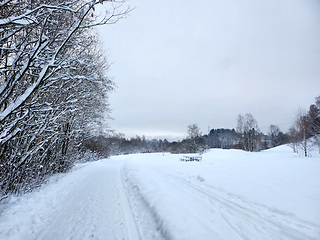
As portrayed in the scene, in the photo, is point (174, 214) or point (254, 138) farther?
point (254, 138)

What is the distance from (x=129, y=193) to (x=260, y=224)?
4587mm

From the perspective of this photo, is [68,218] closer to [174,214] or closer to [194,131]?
[174,214]

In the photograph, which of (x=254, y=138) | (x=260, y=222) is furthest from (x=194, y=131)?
(x=260, y=222)

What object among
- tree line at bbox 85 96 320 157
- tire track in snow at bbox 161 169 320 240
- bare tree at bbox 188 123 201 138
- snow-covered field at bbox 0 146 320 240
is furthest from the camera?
bare tree at bbox 188 123 201 138

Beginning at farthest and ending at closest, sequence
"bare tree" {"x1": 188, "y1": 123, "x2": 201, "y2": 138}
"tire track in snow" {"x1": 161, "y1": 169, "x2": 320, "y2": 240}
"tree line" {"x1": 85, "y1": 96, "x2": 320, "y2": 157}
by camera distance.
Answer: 1. "bare tree" {"x1": 188, "y1": 123, "x2": 201, "y2": 138}
2. "tree line" {"x1": 85, "y1": 96, "x2": 320, "y2": 157}
3. "tire track in snow" {"x1": 161, "y1": 169, "x2": 320, "y2": 240}

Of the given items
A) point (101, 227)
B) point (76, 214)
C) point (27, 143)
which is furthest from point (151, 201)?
point (27, 143)

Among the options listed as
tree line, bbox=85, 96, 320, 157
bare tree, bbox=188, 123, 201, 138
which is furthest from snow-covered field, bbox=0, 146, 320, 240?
bare tree, bbox=188, 123, 201, 138

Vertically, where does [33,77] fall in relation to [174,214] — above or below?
above

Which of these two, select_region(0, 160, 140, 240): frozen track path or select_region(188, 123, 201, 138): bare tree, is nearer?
select_region(0, 160, 140, 240): frozen track path

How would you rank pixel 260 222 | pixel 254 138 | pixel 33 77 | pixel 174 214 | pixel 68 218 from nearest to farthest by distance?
pixel 260 222, pixel 174 214, pixel 68 218, pixel 33 77, pixel 254 138

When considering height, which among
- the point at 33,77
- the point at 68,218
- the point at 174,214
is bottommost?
the point at 68,218

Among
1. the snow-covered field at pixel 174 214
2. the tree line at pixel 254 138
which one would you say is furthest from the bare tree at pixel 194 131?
the snow-covered field at pixel 174 214

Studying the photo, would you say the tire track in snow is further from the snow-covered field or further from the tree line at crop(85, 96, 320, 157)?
the tree line at crop(85, 96, 320, 157)

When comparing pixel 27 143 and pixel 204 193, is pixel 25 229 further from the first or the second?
pixel 204 193
